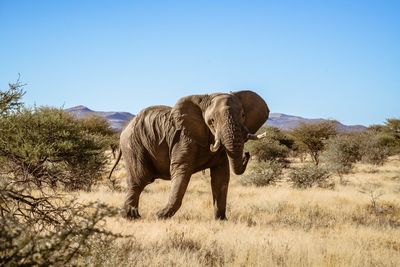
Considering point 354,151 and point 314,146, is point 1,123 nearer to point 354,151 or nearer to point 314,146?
point 354,151

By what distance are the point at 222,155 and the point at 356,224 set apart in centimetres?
300

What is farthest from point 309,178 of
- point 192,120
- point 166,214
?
point 166,214

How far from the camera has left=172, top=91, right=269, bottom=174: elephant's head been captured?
7.77 meters

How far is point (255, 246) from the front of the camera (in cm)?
604

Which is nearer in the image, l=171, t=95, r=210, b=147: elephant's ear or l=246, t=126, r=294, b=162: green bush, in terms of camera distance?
l=171, t=95, r=210, b=147: elephant's ear

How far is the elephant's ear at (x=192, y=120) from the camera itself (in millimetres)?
8680

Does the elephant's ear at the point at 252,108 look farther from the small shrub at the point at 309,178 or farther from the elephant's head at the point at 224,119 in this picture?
the small shrub at the point at 309,178

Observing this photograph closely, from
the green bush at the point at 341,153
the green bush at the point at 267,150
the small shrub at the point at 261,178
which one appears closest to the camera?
the small shrub at the point at 261,178

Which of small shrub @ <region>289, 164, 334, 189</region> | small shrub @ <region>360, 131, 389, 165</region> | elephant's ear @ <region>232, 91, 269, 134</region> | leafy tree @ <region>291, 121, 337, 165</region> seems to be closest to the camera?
elephant's ear @ <region>232, 91, 269, 134</region>

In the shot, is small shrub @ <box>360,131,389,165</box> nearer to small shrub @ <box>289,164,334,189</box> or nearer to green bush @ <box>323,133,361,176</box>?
green bush @ <box>323,133,361,176</box>

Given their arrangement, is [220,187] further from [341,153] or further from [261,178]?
[341,153]

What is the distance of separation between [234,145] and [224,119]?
54cm

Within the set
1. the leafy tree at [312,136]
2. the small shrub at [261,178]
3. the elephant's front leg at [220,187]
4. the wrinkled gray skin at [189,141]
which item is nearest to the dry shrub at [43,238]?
the wrinkled gray skin at [189,141]

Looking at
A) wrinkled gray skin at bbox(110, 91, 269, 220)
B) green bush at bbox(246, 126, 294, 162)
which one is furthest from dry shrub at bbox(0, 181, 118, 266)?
green bush at bbox(246, 126, 294, 162)
